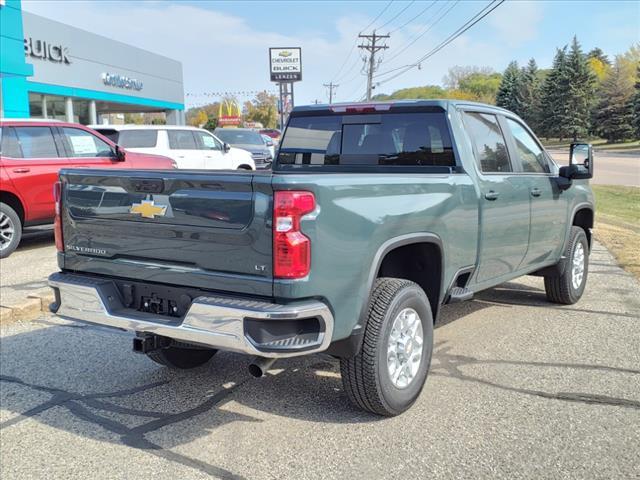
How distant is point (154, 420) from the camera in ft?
12.7

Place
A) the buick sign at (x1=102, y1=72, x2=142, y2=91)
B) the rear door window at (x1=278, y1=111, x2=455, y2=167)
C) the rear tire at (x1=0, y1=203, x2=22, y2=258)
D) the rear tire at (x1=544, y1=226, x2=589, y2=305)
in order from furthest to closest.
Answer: the buick sign at (x1=102, y1=72, x2=142, y2=91)
the rear tire at (x1=0, y1=203, x2=22, y2=258)
the rear tire at (x1=544, y1=226, x2=589, y2=305)
the rear door window at (x1=278, y1=111, x2=455, y2=167)

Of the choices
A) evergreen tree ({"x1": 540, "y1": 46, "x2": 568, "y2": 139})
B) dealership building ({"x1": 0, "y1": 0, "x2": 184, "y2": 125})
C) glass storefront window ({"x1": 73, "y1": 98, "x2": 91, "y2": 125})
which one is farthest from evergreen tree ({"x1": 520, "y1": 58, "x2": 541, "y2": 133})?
glass storefront window ({"x1": 73, "y1": 98, "x2": 91, "y2": 125})

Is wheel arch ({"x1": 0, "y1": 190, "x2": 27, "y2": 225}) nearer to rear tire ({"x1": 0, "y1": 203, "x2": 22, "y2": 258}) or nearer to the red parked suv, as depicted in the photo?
the red parked suv

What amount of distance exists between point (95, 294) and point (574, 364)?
3.47 meters

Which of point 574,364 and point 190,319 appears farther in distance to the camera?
point 574,364

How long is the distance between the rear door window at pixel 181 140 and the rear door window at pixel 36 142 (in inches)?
183

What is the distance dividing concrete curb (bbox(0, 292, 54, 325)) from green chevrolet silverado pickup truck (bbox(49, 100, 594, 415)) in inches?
83.9

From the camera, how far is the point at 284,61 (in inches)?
2215

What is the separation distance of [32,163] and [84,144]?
3.29 ft

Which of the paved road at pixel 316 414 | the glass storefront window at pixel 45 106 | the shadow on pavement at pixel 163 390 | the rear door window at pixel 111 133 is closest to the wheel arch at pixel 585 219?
the paved road at pixel 316 414

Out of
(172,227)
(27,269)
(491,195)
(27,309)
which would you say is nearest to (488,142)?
(491,195)

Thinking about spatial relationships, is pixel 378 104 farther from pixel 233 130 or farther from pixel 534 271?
pixel 233 130

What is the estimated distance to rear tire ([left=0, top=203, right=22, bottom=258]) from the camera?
8.66 meters

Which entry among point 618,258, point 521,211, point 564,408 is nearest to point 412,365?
point 564,408
